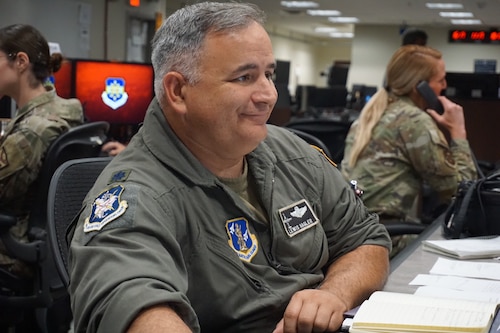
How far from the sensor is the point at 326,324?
46.5 inches

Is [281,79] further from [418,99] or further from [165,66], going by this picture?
Answer: [165,66]

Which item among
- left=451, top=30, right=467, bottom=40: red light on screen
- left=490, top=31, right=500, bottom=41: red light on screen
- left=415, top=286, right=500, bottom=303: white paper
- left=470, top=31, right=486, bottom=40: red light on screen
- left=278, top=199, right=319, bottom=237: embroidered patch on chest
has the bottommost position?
left=451, top=30, right=467, bottom=40: red light on screen

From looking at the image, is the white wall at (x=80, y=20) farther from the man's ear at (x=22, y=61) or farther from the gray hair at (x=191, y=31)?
the gray hair at (x=191, y=31)

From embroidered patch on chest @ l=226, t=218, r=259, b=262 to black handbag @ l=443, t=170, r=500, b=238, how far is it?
2.89ft

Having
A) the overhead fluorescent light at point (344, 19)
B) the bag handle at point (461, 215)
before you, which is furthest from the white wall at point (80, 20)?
the overhead fluorescent light at point (344, 19)

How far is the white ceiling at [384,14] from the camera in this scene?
1309 centimetres

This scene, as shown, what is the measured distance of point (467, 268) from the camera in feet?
A: 5.48

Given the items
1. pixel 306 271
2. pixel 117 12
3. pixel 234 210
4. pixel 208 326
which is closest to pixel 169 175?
pixel 234 210

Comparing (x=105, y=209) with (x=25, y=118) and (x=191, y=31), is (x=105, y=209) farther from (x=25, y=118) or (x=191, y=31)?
(x=25, y=118)

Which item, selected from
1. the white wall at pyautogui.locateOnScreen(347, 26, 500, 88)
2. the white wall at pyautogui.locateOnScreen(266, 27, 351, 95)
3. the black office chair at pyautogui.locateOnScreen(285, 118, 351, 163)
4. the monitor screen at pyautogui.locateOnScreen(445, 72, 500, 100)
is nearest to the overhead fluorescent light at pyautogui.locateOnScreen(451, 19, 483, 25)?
the white wall at pyautogui.locateOnScreen(347, 26, 500, 88)

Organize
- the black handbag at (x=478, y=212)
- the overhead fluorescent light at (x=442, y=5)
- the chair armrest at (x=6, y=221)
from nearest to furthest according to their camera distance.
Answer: the black handbag at (x=478, y=212) → the chair armrest at (x=6, y=221) → the overhead fluorescent light at (x=442, y=5)

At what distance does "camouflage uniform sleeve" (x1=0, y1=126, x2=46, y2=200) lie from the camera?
8.61 ft

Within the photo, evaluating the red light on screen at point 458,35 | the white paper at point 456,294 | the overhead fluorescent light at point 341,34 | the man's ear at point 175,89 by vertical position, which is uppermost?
the man's ear at point 175,89

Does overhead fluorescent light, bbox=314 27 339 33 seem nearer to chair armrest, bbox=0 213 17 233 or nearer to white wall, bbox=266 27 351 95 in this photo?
white wall, bbox=266 27 351 95
